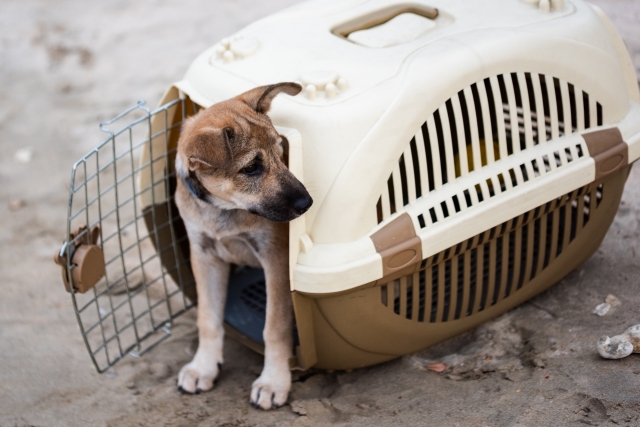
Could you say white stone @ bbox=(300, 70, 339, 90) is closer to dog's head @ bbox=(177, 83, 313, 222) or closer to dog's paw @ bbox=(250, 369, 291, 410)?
dog's head @ bbox=(177, 83, 313, 222)

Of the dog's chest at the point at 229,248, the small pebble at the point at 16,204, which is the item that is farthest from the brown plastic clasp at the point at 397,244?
the small pebble at the point at 16,204

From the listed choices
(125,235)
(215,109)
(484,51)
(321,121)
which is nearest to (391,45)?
(484,51)

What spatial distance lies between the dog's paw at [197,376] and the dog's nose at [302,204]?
3.00 feet

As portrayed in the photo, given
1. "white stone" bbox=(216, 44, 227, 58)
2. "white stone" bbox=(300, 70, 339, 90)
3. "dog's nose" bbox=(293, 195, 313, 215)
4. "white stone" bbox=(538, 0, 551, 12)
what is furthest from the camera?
"white stone" bbox=(216, 44, 227, 58)

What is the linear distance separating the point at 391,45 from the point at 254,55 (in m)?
0.53

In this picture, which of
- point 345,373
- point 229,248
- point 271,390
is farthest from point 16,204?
point 345,373

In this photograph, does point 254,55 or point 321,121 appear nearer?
point 321,121

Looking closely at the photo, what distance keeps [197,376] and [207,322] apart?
220 mm

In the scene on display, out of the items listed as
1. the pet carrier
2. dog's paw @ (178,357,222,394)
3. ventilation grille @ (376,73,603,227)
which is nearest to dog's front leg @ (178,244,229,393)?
dog's paw @ (178,357,222,394)

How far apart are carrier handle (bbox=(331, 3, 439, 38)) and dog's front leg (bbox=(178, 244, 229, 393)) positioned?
3.44ft

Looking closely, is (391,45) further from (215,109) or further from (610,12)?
(610,12)

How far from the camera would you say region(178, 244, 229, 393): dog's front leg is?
2596mm

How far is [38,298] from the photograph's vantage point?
3.23m

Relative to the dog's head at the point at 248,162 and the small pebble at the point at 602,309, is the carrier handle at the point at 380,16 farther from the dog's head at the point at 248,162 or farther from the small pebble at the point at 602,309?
the small pebble at the point at 602,309
